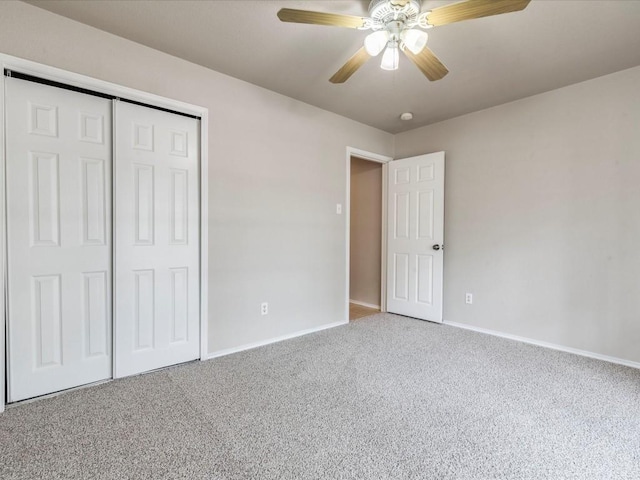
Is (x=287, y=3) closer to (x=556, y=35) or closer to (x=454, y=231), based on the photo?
(x=556, y=35)

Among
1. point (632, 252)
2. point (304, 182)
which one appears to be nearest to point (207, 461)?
point (304, 182)

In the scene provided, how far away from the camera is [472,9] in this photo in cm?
148

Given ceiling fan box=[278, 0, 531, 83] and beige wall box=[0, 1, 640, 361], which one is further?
beige wall box=[0, 1, 640, 361]

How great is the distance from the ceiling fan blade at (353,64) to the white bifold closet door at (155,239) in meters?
1.25

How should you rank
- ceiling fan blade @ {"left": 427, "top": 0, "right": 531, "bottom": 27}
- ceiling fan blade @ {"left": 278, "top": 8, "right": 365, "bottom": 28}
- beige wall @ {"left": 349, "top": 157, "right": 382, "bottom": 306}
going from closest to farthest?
ceiling fan blade @ {"left": 427, "top": 0, "right": 531, "bottom": 27} → ceiling fan blade @ {"left": 278, "top": 8, "right": 365, "bottom": 28} → beige wall @ {"left": 349, "top": 157, "right": 382, "bottom": 306}

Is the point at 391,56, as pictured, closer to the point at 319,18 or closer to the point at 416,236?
the point at 319,18

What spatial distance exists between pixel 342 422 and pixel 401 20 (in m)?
2.23

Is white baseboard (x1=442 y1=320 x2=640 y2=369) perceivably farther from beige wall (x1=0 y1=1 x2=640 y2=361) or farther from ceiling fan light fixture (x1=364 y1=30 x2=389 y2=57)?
ceiling fan light fixture (x1=364 y1=30 x2=389 y2=57)

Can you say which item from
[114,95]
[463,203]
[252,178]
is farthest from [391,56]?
[463,203]

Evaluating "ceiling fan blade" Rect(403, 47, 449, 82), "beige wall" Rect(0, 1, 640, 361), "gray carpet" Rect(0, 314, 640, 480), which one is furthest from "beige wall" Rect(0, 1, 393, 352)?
"ceiling fan blade" Rect(403, 47, 449, 82)

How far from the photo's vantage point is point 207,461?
4.75 ft

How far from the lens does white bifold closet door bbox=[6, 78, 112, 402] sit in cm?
188

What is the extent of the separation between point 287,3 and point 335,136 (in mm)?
1753

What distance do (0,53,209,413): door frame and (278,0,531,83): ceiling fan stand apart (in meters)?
1.25
